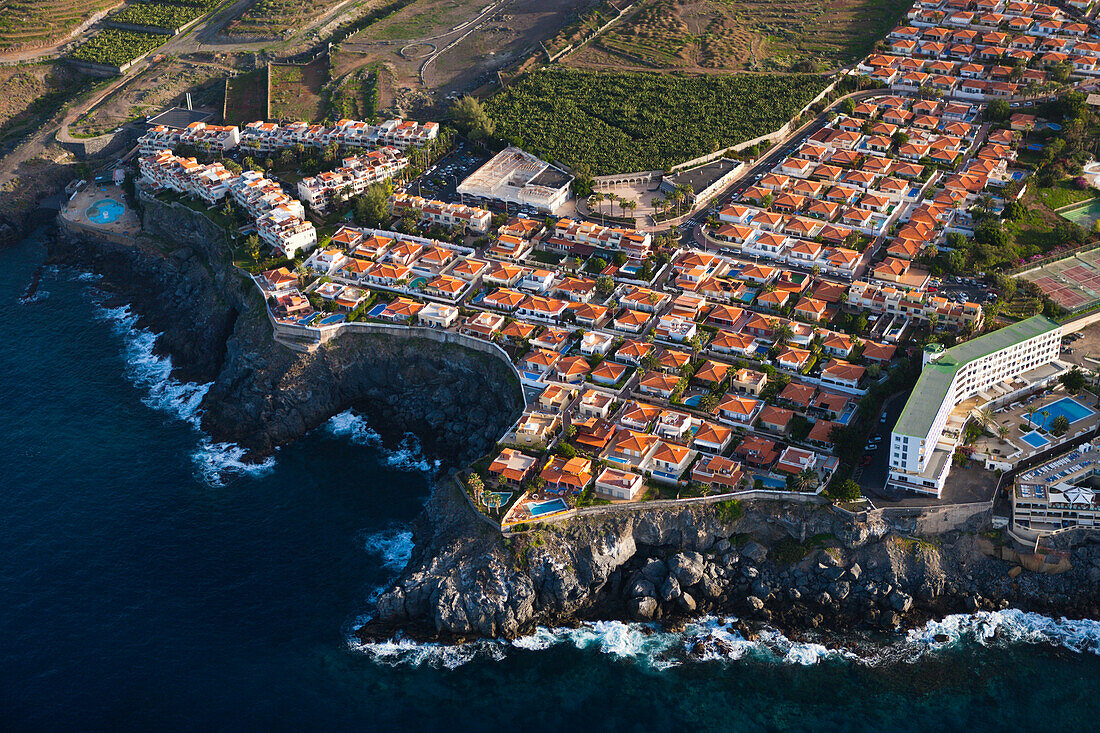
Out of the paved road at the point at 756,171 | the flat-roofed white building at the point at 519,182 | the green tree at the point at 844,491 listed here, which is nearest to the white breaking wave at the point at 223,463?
the flat-roofed white building at the point at 519,182

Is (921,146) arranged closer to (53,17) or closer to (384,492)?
(384,492)

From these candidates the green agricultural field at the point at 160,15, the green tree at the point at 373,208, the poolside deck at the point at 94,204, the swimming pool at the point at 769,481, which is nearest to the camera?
the swimming pool at the point at 769,481

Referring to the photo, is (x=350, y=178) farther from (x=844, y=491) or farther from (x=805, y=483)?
(x=844, y=491)

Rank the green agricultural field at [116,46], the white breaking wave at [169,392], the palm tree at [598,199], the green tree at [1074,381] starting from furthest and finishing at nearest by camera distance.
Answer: the green agricultural field at [116,46], the palm tree at [598,199], the white breaking wave at [169,392], the green tree at [1074,381]

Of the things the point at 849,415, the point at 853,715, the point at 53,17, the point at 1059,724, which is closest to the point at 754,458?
the point at 849,415

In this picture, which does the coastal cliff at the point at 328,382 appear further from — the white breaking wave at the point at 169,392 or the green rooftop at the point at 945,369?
the green rooftop at the point at 945,369

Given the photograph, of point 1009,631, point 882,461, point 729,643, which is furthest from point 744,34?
point 729,643

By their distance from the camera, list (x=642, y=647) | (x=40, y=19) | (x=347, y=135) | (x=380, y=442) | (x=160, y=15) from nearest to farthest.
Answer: (x=642, y=647) → (x=380, y=442) → (x=347, y=135) → (x=40, y=19) → (x=160, y=15)
